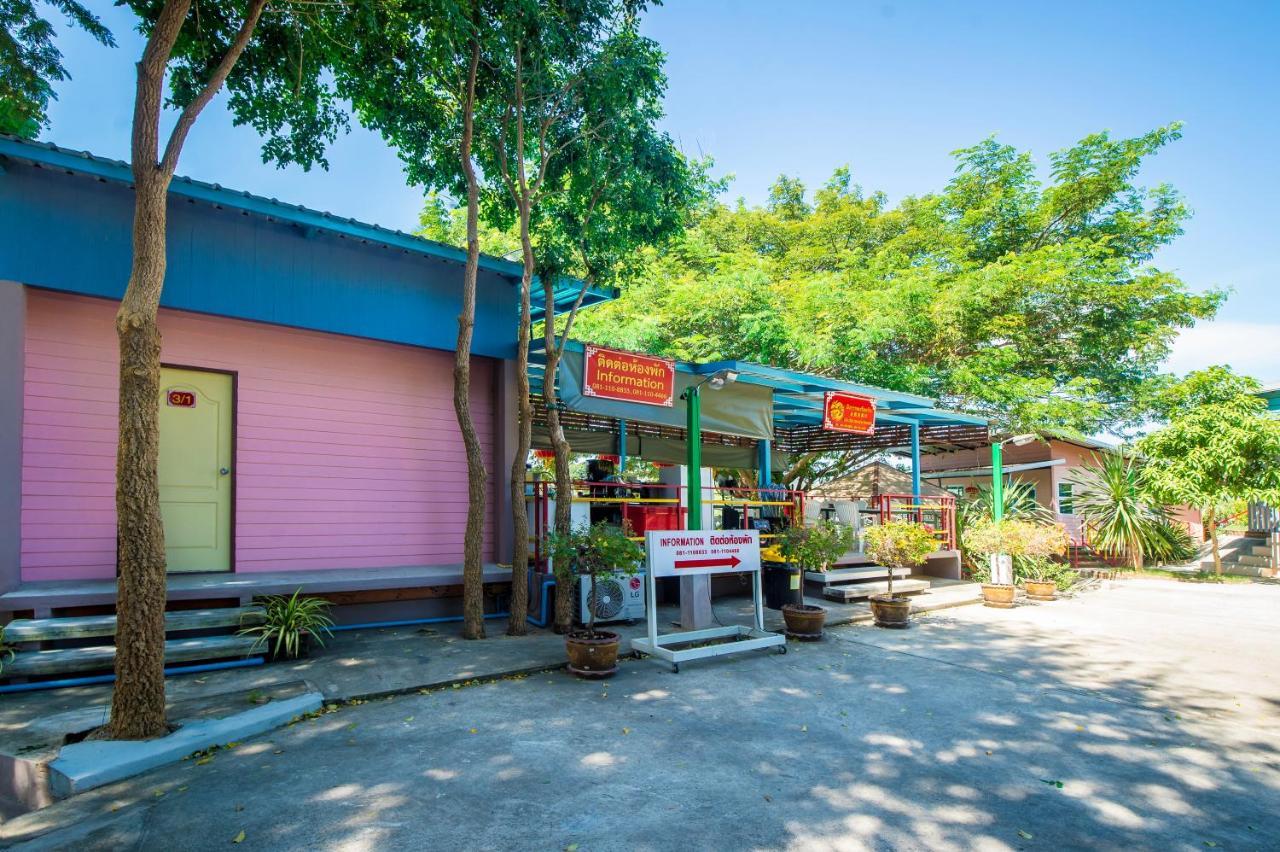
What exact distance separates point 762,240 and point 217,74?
56.5 feet

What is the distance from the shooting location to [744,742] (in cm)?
450

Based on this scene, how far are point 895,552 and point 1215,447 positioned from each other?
8854 mm

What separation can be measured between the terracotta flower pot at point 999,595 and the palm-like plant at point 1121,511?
5.98m

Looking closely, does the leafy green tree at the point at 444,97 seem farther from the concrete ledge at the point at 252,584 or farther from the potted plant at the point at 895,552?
the potted plant at the point at 895,552

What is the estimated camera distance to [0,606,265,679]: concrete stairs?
5.23m

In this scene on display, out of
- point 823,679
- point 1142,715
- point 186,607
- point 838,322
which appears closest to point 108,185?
point 186,607

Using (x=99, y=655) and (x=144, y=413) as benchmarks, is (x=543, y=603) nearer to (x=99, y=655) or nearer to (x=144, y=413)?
(x=99, y=655)

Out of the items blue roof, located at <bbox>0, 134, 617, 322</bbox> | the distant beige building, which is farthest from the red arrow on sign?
the distant beige building

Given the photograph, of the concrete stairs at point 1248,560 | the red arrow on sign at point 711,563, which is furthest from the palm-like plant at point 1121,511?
the red arrow on sign at point 711,563

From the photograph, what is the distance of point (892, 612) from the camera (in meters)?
8.52

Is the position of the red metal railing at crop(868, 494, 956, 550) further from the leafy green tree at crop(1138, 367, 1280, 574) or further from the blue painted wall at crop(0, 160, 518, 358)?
the blue painted wall at crop(0, 160, 518, 358)

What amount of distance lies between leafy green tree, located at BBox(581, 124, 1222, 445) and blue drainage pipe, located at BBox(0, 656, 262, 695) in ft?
30.6

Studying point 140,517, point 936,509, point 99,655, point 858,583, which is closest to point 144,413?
point 140,517

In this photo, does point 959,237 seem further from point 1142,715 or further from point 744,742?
point 744,742
